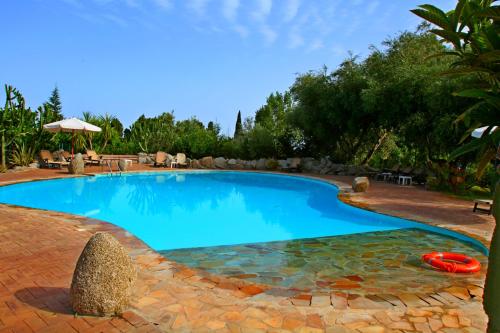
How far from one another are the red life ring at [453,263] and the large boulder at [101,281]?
4.03m

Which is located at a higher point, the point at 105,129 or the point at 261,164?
the point at 105,129

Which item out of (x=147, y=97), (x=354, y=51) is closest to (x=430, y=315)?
(x=354, y=51)

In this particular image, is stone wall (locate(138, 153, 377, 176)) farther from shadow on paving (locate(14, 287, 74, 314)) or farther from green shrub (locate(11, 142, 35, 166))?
shadow on paving (locate(14, 287, 74, 314))

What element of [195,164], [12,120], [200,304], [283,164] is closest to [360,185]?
[283,164]

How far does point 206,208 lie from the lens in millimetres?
10469

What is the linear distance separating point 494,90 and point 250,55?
15852mm

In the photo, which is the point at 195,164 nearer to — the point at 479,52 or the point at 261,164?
the point at 261,164

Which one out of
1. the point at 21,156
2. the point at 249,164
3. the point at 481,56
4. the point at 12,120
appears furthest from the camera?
the point at 249,164

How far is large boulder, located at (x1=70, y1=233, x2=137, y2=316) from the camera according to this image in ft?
10.1

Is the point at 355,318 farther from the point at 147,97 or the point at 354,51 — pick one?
the point at 147,97

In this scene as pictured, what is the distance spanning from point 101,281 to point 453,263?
14.5ft

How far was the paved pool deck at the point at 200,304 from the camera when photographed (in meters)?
2.98

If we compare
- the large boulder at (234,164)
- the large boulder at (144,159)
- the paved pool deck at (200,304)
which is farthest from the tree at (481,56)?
the large boulder at (144,159)

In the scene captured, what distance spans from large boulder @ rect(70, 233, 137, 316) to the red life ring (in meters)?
4.03
